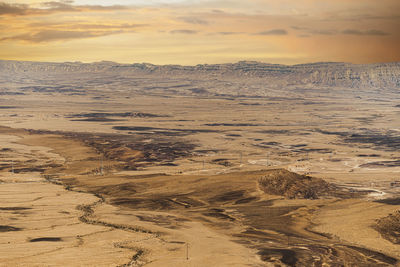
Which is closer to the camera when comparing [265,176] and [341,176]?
[265,176]

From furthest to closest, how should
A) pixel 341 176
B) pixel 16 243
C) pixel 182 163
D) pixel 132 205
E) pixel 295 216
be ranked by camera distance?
1. pixel 182 163
2. pixel 341 176
3. pixel 132 205
4. pixel 295 216
5. pixel 16 243

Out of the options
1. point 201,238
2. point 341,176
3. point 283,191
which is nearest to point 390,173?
point 341,176

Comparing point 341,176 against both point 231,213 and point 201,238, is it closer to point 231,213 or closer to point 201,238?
point 231,213

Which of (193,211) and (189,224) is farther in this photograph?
(193,211)

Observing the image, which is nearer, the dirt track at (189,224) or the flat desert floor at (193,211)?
the dirt track at (189,224)

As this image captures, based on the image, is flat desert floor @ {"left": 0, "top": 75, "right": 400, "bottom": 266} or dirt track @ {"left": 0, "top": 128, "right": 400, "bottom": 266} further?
flat desert floor @ {"left": 0, "top": 75, "right": 400, "bottom": 266}

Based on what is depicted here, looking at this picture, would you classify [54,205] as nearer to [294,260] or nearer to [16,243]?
[16,243]

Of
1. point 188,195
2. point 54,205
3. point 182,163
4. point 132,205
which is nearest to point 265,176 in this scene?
point 188,195

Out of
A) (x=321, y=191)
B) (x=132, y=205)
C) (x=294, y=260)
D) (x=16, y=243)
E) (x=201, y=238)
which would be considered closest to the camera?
(x=294, y=260)

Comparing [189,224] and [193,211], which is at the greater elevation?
[189,224]
